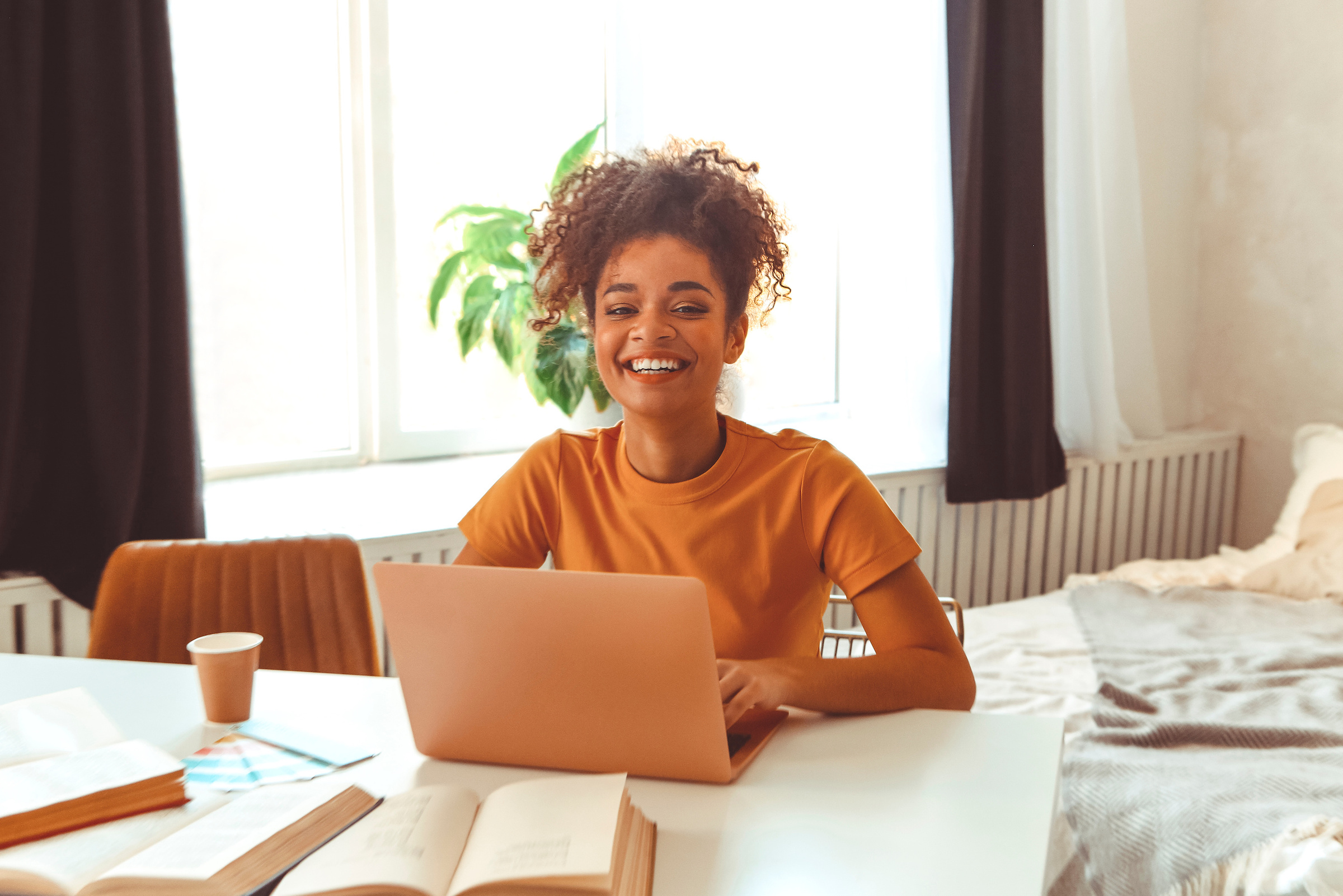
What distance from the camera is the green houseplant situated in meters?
2.18

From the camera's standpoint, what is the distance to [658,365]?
109 cm

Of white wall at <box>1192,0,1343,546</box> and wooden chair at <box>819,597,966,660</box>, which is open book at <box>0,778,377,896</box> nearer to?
wooden chair at <box>819,597,966,660</box>

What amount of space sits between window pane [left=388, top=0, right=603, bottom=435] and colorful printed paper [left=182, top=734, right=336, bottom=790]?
1382 millimetres

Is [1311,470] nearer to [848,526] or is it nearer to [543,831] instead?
[848,526]

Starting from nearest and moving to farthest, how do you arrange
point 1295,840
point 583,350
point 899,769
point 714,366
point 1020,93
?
point 899,769 → point 714,366 → point 1295,840 → point 583,350 → point 1020,93

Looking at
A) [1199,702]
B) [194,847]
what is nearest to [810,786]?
[194,847]

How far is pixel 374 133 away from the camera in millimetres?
2096

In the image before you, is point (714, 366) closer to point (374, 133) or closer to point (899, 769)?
point (899, 769)

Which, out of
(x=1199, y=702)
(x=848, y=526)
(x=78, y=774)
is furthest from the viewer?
(x=1199, y=702)

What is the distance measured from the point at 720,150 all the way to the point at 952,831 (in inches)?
31.6

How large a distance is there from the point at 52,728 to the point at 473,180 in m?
1.61

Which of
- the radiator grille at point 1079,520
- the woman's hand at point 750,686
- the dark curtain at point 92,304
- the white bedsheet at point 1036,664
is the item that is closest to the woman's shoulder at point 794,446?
the woman's hand at point 750,686

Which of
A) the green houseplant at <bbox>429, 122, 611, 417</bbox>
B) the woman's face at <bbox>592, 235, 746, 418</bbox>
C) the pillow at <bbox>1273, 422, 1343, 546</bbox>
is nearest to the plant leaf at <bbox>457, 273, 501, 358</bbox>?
the green houseplant at <bbox>429, 122, 611, 417</bbox>

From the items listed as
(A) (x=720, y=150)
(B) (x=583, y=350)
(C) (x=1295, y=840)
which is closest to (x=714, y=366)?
(A) (x=720, y=150)
